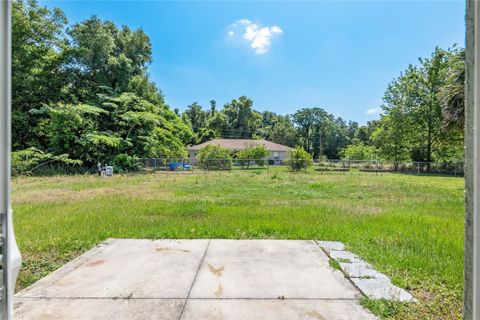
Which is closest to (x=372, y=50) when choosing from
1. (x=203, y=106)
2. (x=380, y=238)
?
(x=380, y=238)

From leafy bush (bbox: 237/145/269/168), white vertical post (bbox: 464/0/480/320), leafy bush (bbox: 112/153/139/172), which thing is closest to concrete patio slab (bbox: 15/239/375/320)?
white vertical post (bbox: 464/0/480/320)

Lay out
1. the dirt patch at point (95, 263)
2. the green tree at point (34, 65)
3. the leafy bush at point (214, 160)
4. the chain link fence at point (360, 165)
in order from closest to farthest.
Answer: the dirt patch at point (95, 263) → the green tree at point (34, 65) → the chain link fence at point (360, 165) → the leafy bush at point (214, 160)

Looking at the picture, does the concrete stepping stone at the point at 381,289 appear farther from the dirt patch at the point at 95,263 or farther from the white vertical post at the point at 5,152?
the dirt patch at the point at 95,263

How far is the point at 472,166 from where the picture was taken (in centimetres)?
94

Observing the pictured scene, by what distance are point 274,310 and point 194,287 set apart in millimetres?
878

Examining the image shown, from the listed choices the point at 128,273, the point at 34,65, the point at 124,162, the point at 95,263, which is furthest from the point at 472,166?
the point at 34,65

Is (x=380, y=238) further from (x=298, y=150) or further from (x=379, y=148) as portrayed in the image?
(x=379, y=148)

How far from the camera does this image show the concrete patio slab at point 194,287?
92.5 inches

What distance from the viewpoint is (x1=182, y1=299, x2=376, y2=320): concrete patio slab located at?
2.29m

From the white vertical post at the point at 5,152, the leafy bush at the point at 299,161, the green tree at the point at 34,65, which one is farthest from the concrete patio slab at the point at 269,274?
the leafy bush at the point at 299,161

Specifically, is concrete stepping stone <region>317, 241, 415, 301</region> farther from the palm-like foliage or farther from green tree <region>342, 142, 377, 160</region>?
green tree <region>342, 142, 377, 160</region>

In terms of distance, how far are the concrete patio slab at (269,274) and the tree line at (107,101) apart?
9287mm

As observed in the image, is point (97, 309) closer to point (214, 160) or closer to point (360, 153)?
point (214, 160)

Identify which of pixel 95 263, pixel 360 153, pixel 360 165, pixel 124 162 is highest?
pixel 360 153
